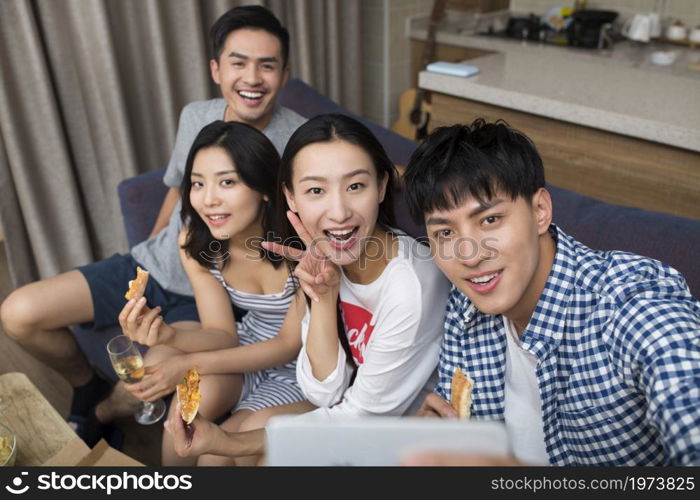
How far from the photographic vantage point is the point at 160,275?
193 cm

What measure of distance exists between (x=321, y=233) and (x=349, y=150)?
186 mm

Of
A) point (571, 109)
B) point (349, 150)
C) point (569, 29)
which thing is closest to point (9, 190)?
point (349, 150)

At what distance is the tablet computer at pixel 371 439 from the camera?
58 centimetres

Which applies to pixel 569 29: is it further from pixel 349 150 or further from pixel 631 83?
pixel 349 150

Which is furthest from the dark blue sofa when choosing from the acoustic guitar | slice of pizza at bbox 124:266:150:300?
the acoustic guitar

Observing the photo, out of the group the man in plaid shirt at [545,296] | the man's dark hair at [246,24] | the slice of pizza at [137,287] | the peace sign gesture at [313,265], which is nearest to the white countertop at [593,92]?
the man's dark hair at [246,24]

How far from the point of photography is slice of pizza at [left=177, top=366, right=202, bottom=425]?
119cm

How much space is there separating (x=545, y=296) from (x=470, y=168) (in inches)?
10.6

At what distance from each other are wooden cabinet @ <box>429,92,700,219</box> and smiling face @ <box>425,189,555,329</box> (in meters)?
0.99

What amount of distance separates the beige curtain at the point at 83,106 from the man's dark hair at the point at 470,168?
1.96 metres

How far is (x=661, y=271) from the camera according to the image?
3.29 feet

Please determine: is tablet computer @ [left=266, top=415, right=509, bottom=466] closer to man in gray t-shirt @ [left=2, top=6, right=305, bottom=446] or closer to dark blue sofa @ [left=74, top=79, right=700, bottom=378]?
dark blue sofa @ [left=74, top=79, right=700, bottom=378]

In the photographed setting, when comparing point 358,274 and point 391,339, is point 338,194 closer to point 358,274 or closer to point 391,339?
point 358,274

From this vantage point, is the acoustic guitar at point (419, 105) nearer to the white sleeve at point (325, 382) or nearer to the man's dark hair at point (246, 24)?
the man's dark hair at point (246, 24)
